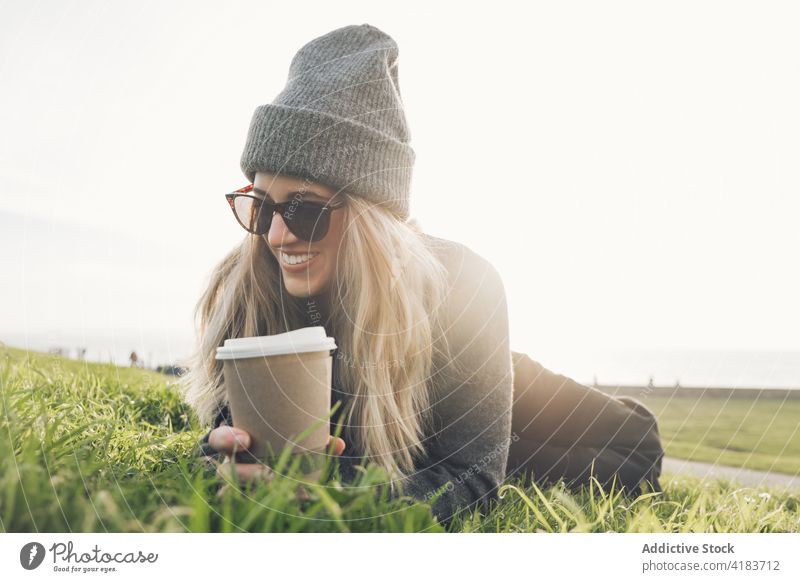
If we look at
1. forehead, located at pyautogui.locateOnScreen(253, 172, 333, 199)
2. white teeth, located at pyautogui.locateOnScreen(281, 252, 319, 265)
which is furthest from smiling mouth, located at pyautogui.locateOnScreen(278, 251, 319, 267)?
forehead, located at pyautogui.locateOnScreen(253, 172, 333, 199)

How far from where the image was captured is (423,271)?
119 cm

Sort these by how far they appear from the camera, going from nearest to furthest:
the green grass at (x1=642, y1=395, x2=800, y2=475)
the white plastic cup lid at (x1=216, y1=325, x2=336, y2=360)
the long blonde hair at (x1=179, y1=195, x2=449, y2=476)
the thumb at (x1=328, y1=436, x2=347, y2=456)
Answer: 1. the white plastic cup lid at (x1=216, y1=325, x2=336, y2=360)
2. the thumb at (x1=328, y1=436, x2=347, y2=456)
3. the long blonde hair at (x1=179, y1=195, x2=449, y2=476)
4. the green grass at (x1=642, y1=395, x2=800, y2=475)

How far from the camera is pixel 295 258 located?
1.15 meters

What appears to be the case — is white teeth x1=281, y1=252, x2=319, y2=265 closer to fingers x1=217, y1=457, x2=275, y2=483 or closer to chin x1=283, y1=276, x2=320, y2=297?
chin x1=283, y1=276, x2=320, y2=297

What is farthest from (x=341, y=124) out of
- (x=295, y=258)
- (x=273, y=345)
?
(x=273, y=345)

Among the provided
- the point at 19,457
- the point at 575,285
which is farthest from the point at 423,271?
the point at 19,457

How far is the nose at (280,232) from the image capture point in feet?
3.57

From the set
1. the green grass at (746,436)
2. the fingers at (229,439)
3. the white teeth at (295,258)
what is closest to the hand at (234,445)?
the fingers at (229,439)

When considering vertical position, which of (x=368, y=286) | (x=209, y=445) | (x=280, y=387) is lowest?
(x=209, y=445)

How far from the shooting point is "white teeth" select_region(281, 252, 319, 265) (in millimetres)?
1141

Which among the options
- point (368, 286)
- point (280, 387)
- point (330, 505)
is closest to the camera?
point (330, 505)

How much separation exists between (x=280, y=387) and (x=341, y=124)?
0.52 meters

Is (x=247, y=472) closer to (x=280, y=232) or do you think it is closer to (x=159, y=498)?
(x=159, y=498)

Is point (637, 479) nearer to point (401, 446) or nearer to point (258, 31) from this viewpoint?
point (401, 446)
